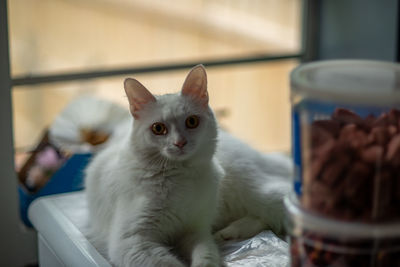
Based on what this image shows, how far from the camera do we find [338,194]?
0.86 meters

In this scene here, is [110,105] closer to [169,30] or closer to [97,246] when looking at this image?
[169,30]

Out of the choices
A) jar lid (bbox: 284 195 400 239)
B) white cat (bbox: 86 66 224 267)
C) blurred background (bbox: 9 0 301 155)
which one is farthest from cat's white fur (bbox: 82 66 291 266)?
blurred background (bbox: 9 0 301 155)

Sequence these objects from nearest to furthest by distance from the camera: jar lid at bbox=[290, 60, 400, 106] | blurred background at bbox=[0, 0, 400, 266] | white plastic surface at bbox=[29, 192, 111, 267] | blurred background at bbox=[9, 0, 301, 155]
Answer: jar lid at bbox=[290, 60, 400, 106], white plastic surface at bbox=[29, 192, 111, 267], blurred background at bbox=[0, 0, 400, 266], blurred background at bbox=[9, 0, 301, 155]

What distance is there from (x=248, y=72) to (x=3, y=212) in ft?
4.33

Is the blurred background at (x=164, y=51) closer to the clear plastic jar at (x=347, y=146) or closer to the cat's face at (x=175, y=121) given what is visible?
the cat's face at (x=175, y=121)

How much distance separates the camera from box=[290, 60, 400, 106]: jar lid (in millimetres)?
818

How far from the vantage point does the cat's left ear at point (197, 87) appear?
1.16m

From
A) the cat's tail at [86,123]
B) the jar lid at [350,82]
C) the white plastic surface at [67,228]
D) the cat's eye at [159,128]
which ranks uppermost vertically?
the jar lid at [350,82]

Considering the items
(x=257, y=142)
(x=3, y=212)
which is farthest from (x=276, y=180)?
(x=257, y=142)

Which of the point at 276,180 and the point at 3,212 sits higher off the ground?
the point at 276,180

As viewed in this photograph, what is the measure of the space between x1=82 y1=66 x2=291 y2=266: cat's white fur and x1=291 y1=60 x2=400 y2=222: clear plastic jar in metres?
0.29

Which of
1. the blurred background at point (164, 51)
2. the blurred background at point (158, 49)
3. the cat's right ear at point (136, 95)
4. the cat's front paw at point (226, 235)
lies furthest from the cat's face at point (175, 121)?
the blurred background at point (164, 51)

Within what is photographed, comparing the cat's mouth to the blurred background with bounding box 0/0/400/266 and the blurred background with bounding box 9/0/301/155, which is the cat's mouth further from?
the blurred background with bounding box 0/0/400/266

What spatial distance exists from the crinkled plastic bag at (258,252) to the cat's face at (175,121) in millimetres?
217
